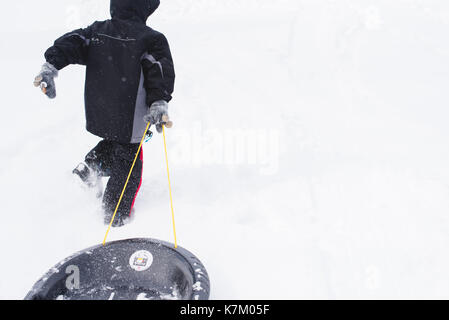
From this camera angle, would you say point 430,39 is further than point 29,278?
Yes

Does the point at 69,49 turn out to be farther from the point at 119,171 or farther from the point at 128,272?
the point at 128,272

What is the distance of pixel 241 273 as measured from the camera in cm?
191

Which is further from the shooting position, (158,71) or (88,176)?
(88,176)

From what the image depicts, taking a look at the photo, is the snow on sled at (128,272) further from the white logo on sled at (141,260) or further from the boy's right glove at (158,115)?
the boy's right glove at (158,115)

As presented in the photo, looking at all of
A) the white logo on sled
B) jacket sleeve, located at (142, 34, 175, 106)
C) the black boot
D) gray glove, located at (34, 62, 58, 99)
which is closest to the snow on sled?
the white logo on sled

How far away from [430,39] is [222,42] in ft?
10.1

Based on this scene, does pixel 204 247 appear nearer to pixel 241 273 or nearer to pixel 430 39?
pixel 241 273

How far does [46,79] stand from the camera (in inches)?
82.8

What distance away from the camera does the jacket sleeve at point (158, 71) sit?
2.12 metres

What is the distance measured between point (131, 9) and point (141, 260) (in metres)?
1.45

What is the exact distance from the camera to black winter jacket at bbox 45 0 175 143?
2.13 m

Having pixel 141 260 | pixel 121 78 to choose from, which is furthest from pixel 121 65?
pixel 141 260

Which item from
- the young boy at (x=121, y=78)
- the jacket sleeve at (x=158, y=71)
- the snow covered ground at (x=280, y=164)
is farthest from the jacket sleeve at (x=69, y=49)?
the snow covered ground at (x=280, y=164)
